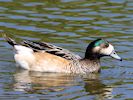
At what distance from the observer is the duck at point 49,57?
1683 cm

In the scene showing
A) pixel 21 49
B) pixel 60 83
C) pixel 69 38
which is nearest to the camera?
pixel 60 83

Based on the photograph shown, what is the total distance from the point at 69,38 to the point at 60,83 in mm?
3598

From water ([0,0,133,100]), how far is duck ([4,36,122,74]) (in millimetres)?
236

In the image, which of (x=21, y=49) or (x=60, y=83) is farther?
(x=21, y=49)

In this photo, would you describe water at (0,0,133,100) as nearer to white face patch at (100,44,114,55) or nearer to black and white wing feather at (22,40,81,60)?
white face patch at (100,44,114,55)

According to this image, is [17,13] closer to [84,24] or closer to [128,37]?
[84,24]

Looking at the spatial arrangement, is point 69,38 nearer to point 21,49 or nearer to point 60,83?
point 21,49

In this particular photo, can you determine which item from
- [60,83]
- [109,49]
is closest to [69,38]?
[109,49]

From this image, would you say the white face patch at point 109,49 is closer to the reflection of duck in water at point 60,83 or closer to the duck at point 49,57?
the duck at point 49,57

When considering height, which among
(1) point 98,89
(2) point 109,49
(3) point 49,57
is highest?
(2) point 109,49

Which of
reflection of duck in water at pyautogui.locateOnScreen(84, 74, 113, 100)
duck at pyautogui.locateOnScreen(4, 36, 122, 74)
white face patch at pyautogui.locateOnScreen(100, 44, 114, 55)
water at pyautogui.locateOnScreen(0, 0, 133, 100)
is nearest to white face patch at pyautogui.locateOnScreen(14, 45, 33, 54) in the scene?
duck at pyautogui.locateOnScreen(4, 36, 122, 74)

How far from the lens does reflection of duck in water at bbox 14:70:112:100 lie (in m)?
14.8

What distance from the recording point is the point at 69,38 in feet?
62.5

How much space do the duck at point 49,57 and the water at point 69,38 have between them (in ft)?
0.77
